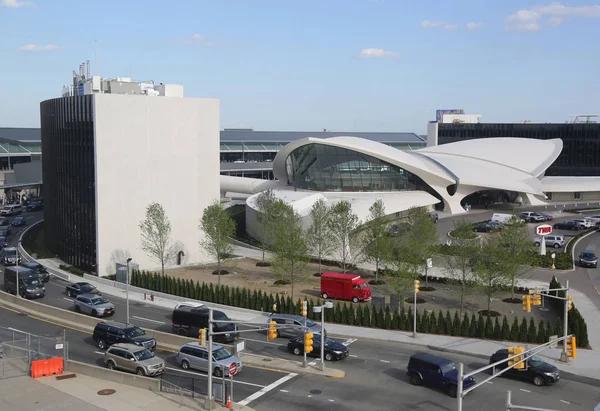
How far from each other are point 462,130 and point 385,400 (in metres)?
116

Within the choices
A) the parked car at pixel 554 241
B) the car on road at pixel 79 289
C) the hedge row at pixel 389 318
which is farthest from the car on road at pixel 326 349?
the parked car at pixel 554 241

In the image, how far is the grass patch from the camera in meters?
64.4

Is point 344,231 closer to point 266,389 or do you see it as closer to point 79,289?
point 79,289

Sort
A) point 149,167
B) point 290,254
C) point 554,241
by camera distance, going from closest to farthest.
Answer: point 290,254, point 149,167, point 554,241

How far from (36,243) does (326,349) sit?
47.1 meters

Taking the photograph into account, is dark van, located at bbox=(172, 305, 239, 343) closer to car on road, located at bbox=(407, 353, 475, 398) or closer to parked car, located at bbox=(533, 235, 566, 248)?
car on road, located at bbox=(407, 353, 475, 398)

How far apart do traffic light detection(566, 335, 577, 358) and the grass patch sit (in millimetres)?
47890

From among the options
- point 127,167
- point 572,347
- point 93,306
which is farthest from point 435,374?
point 127,167

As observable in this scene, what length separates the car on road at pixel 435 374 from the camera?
27375 millimetres

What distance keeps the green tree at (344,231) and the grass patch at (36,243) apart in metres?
28.5

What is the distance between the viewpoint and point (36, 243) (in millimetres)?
69312

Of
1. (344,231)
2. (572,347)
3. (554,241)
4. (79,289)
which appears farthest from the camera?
(554,241)

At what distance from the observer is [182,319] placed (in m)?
37.2

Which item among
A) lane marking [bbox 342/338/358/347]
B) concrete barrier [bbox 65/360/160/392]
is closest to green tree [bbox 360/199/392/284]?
lane marking [bbox 342/338/358/347]
